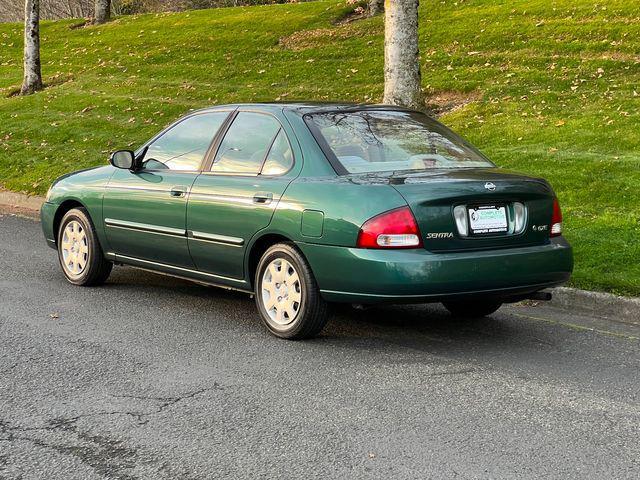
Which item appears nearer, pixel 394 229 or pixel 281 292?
pixel 394 229

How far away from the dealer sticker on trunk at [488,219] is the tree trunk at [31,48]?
20.3 meters

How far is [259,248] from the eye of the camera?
664 centimetres

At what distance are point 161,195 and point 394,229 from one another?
7.54ft

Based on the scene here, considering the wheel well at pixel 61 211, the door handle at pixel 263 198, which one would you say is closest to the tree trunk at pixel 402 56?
the wheel well at pixel 61 211

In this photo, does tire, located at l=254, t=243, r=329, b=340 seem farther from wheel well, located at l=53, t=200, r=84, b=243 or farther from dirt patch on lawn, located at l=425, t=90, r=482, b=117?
dirt patch on lawn, located at l=425, t=90, r=482, b=117

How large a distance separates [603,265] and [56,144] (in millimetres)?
13198

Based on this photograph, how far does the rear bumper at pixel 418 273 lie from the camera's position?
5.79 metres

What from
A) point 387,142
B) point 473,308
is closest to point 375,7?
point 473,308

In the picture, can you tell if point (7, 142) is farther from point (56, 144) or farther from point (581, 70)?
point (581, 70)

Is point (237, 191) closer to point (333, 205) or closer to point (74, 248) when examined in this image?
point (333, 205)

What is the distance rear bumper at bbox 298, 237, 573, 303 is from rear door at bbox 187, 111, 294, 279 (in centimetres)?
60

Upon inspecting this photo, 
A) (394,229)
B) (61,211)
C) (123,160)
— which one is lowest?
(61,211)

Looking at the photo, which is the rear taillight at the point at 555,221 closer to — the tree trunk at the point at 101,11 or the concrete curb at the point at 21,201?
the concrete curb at the point at 21,201

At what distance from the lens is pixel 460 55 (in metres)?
20.3
